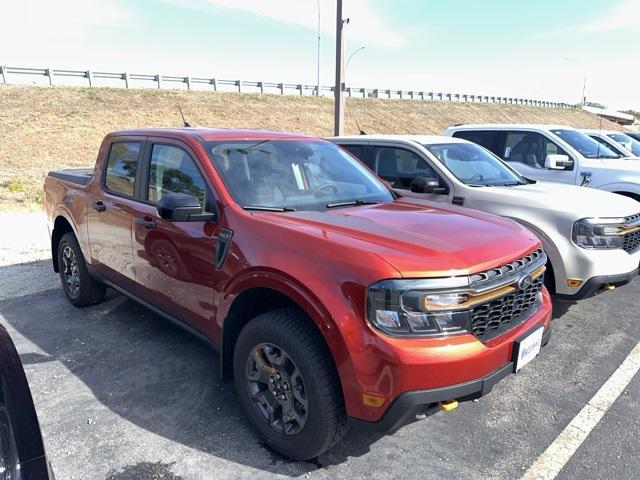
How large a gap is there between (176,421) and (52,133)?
66.4 feet

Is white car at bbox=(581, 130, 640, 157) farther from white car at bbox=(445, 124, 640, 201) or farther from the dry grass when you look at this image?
the dry grass

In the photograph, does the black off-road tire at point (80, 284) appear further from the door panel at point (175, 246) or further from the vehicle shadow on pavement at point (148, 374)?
the door panel at point (175, 246)

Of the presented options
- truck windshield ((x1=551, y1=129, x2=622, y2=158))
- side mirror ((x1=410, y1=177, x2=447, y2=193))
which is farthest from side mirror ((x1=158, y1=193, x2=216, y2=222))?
truck windshield ((x1=551, y1=129, x2=622, y2=158))

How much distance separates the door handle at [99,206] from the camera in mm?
4121

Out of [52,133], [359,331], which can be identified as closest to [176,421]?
[359,331]

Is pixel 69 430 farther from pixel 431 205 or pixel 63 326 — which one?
pixel 431 205

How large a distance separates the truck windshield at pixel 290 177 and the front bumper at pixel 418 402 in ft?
4.55

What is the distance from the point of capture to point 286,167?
11.2 feet

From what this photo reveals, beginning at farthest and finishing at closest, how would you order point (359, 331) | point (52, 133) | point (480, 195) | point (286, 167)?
point (52, 133) → point (480, 195) → point (286, 167) → point (359, 331)

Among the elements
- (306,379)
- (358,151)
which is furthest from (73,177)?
(306,379)

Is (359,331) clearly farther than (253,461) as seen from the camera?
No

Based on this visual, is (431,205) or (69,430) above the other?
(431,205)

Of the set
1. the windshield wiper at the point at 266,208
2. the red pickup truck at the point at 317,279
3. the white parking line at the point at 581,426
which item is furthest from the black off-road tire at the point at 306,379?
the white parking line at the point at 581,426

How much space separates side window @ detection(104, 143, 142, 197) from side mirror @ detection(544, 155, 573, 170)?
5.53m
